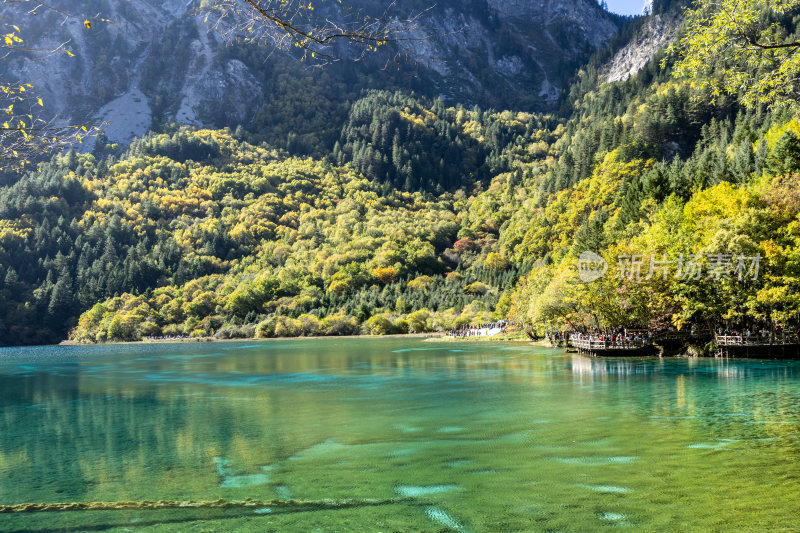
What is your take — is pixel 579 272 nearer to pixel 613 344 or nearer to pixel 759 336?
pixel 613 344

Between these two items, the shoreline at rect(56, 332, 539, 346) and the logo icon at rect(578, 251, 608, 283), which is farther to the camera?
the shoreline at rect(56, 332, 539, 346)

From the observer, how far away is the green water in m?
12.5

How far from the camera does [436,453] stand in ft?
60.5

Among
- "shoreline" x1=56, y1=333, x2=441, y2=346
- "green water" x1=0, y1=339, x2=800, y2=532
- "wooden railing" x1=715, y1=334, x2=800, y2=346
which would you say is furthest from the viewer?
"shoreline" x1=56, y1=333, x2=441, y2=346

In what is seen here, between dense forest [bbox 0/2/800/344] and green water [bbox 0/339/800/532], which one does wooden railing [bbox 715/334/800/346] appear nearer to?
dense forest [bbox 0/2/800/344]

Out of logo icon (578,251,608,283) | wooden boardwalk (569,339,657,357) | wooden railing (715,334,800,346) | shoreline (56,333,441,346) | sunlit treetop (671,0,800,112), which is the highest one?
sunlit treetop (671,0,800,112)

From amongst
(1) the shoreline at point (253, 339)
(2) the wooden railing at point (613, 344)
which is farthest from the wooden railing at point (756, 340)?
(1) the shoreline at point (253, 339)

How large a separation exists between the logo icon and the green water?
23.6 meters

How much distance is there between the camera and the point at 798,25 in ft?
453

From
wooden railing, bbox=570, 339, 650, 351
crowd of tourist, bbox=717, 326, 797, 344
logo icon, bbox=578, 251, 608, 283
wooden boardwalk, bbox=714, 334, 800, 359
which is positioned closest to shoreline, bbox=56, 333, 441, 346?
logo icon, bbox=578, 251, 608, 283

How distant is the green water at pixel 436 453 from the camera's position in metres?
12.5

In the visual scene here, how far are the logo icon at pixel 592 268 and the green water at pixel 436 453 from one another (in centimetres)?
2356

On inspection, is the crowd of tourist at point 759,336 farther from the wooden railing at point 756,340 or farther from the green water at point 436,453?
the green water at point 436,453

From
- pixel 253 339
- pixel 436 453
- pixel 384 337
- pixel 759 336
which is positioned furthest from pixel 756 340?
pixel 253 339
